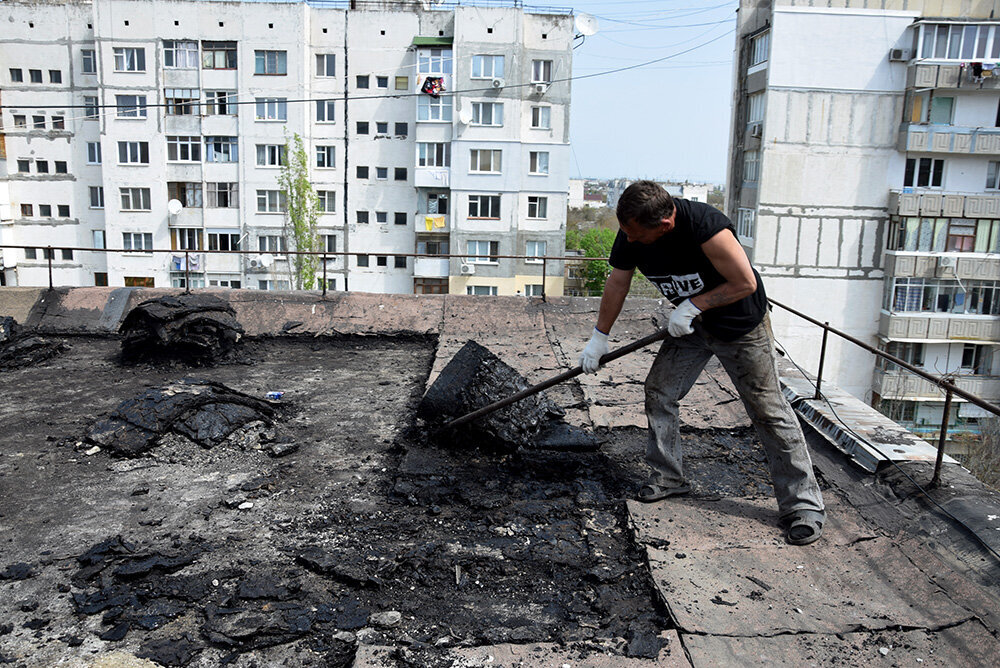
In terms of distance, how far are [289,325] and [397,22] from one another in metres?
31.6

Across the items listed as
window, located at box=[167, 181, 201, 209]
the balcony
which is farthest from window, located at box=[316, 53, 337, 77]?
the balcony

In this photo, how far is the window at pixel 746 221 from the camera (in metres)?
31.7

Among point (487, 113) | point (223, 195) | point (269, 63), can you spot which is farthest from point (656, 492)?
point (223, 195)

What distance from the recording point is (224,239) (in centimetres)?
3797

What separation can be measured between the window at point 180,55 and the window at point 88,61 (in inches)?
178

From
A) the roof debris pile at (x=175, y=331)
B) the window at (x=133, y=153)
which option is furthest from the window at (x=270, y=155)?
the roof debris pile at (x=175, y=331)

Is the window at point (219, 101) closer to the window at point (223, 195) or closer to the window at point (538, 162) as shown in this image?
Answer: the window at point (223, 195)

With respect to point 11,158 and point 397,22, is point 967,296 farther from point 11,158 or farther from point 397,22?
point 11,158

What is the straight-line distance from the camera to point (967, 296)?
30.3 metres

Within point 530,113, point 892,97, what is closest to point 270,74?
point 530,113

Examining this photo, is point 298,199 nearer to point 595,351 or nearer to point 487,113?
point 487,113

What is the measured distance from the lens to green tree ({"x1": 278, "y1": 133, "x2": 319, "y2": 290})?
36.3m

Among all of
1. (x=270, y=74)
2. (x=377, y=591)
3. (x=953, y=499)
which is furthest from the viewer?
(x=270, y=74)

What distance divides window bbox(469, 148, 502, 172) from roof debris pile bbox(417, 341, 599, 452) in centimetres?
3220
